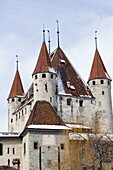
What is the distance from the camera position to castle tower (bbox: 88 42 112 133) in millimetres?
54719

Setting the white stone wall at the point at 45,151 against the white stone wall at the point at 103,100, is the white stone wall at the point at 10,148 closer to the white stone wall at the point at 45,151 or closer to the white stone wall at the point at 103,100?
the white stone wall at the point at 45,151

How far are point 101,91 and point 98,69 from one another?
11.2 ft

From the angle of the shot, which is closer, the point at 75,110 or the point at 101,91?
the point at 75,110

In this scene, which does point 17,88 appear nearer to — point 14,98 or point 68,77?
point 14,98

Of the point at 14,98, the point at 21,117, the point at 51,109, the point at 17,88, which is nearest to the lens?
the point at 51,109

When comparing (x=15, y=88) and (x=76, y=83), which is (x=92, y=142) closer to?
(x=76, y=83)

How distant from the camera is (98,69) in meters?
57.3

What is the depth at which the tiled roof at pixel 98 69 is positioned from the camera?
56656 mm

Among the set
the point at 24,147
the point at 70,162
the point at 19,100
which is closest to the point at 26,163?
the point at 24,147

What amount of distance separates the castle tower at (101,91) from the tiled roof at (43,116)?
31.8 ft

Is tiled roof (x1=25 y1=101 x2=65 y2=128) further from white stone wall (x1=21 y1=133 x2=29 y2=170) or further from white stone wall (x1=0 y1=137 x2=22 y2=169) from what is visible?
white stone wall (x1=0 y1=137 x2=22 y2=169)

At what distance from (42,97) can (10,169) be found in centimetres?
1731

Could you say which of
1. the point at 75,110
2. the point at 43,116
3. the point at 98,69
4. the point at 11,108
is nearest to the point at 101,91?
Result: the point at 98,69

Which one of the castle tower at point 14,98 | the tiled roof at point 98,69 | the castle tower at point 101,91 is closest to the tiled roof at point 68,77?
the castle tower at point 101,91
